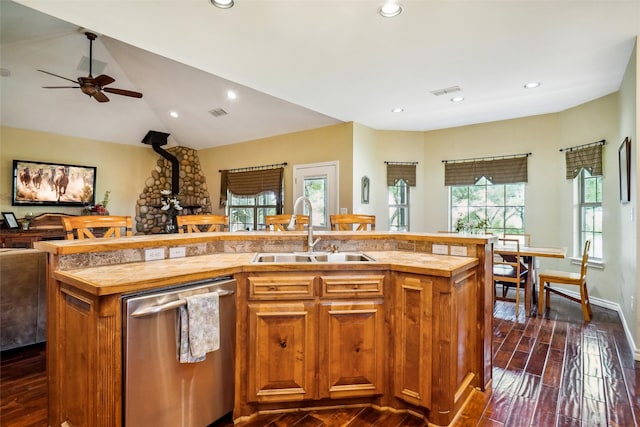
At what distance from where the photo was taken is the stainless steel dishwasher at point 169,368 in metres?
1.48

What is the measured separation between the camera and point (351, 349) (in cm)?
199

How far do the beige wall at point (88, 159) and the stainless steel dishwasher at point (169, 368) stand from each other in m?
5.98

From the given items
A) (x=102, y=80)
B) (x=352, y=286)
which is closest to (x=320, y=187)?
(x=102, y=80)

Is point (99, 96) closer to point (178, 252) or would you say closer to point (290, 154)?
point (290, 154)

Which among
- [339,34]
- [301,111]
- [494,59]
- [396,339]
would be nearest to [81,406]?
[396,339]

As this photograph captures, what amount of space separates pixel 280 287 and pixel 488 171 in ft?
15.6

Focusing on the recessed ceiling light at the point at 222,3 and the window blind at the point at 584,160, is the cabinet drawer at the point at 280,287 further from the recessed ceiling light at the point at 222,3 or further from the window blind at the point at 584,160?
the window blind at the point at 584,160

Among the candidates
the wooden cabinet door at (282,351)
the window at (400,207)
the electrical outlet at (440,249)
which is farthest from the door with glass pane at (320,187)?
the wooden cabinet door at (282,351)

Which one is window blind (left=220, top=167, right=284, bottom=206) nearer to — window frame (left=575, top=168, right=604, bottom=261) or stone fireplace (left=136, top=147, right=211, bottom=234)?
stone fireplace (left=136, top=147, right=211, bottom=234)

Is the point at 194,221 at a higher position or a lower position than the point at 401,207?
lower

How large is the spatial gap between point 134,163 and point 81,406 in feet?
21.1

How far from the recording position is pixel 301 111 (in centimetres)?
509

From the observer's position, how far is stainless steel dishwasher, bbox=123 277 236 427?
4.86 feet

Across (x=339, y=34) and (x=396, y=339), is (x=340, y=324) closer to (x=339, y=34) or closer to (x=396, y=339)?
(x=396, y=339)
